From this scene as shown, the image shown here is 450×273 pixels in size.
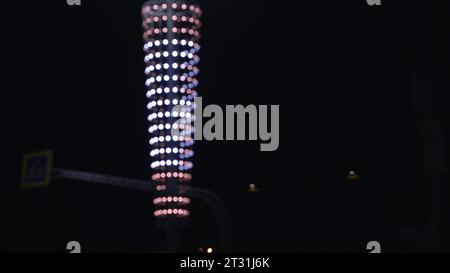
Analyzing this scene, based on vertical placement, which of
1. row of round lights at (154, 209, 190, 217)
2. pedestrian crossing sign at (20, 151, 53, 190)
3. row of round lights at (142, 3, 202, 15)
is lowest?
pedestrian crossing sign at (20, 151, 53, 190)

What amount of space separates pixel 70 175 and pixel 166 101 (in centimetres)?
3331

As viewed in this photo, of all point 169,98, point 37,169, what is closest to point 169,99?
point 169,98

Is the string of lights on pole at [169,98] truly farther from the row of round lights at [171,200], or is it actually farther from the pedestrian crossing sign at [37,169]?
the pedestrian crossing sign at [37,169]

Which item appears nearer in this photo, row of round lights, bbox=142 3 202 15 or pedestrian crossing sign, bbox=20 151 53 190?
pedestrian crossing sign, bbox=20 151 53 190

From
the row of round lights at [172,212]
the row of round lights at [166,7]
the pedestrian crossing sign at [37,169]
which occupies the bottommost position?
the pedestrian crossing sign at [37,169]

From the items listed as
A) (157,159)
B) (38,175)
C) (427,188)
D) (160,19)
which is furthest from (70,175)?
(160,19)

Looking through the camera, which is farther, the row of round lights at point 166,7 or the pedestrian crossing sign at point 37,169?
the row of round lights at point 166,7

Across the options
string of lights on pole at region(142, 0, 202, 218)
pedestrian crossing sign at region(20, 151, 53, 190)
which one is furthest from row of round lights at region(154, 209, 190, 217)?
pedestrian crossing sign at region(20, 151, 53, 190)

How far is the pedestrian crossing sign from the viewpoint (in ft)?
88.7

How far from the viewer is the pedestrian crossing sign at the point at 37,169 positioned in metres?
27.0

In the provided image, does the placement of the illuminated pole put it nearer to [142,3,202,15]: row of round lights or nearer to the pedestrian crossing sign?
[142,3,202,15]: row of round lights

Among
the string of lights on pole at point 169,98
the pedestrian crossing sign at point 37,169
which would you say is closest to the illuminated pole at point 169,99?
the string of lights on pole at point 169,98
